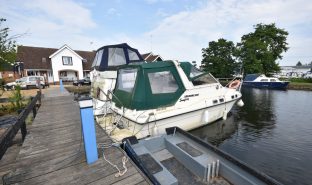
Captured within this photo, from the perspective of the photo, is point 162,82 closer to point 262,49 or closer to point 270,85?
point 270,85

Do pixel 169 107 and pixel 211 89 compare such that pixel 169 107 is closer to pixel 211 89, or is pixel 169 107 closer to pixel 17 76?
pixel 211 89

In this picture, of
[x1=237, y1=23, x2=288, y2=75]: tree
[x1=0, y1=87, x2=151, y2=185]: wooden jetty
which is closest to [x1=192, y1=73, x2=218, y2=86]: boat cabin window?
[x1=0, y1=87, x2=151, y2=185]: wooden jetty

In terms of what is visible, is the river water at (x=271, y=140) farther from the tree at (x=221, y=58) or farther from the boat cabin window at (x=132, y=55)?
the tree at (x=221, y=58)

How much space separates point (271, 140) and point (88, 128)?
7301 millimetres

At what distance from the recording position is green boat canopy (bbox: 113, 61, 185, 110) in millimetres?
6398

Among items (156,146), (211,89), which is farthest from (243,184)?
(211,89)

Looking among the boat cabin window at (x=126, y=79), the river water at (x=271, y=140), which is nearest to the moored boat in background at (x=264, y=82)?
the river water at (x=271, y=140)

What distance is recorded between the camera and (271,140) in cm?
748

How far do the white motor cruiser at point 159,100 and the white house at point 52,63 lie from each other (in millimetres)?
30373

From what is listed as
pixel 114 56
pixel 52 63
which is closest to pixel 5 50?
pixel 114 56

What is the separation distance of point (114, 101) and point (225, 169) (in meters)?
5.13

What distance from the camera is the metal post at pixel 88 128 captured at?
3.23 metres

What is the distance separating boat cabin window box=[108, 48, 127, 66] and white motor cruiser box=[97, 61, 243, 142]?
345 cm

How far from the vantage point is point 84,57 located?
1511 inches
